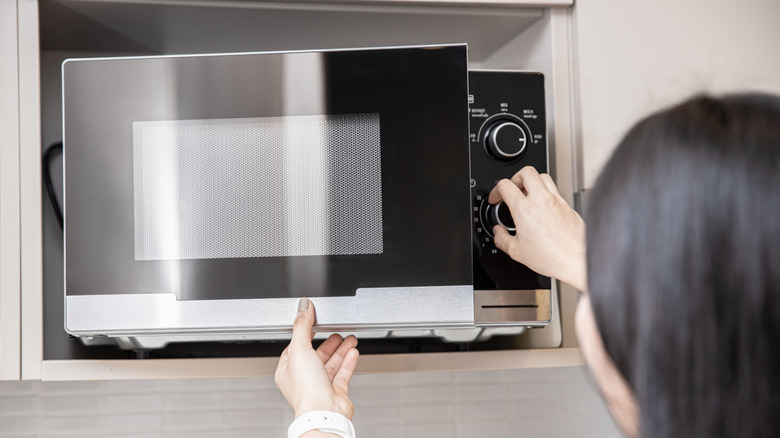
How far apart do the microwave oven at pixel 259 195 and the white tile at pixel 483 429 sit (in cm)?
57

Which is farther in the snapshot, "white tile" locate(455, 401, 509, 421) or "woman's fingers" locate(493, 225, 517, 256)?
"white tile" locate(455, 401, 509, 421)

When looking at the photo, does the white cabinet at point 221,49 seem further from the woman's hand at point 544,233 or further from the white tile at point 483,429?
the white tile at point 483,429

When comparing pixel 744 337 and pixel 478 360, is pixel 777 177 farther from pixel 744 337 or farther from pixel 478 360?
pixel 478 360

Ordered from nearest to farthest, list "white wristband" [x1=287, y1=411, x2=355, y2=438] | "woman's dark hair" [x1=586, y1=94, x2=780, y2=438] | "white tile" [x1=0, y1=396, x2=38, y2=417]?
"woman's dark hair" [x1=586, y1=94, x2=780, y2=438] < "white wristband" [x1=287, y1=411, x2=355, y2=438] < "white tile" [x1=0, y1=396, x2=38, y2=417]

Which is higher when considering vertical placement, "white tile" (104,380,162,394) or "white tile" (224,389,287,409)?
"white tile" (104,380,162,394)

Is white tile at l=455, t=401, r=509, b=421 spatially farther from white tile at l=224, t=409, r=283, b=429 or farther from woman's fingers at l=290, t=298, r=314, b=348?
woman's fingers at l=290, t=298, r=314, b=348

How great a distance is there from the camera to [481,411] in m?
1.19

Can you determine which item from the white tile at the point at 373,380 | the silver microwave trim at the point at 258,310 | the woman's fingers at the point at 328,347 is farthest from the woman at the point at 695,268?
the white tile at the point at 373,380

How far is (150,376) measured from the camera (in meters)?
0.76

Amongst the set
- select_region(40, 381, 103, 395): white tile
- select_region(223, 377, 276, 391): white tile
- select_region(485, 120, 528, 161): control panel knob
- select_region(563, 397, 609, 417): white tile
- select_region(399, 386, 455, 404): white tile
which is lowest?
select_region(563, 397, 609, 417): white tile

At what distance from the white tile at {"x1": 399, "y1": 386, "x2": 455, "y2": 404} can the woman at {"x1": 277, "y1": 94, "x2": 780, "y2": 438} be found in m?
0.77

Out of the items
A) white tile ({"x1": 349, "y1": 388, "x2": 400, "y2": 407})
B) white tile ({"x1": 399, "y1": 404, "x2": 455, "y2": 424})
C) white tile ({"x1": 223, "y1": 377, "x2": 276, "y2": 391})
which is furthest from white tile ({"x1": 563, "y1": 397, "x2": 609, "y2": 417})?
white tile ({"x1": 223, "y1": 377, "x2": 276, "y2": 391})

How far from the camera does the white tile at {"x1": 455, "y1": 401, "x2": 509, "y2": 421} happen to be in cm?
119

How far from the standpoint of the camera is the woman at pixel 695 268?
1.23ft
